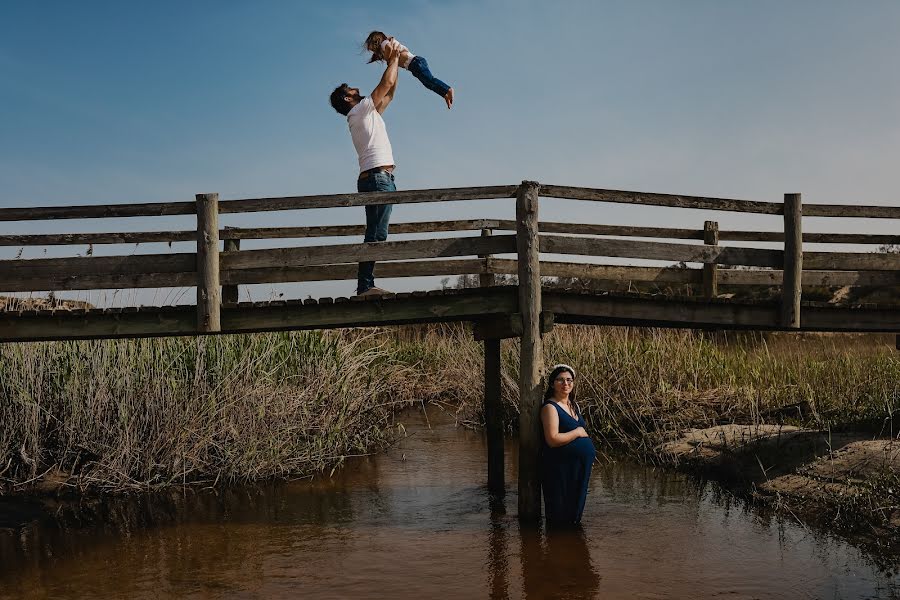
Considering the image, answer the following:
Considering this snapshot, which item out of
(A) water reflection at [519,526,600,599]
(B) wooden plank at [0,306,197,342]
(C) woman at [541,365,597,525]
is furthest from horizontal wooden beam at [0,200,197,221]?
(A) water reflection at [519,526,600,599]

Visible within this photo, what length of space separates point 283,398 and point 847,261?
265 inches

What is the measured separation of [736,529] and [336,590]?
411 cm

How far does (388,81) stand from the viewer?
876cm

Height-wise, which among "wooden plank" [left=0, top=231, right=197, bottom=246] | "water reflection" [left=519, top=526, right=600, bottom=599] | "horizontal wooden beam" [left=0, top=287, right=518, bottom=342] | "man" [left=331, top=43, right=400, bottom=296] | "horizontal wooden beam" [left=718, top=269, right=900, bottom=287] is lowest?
"water reflection" [left=519, top=526, right=600, bottom=599]

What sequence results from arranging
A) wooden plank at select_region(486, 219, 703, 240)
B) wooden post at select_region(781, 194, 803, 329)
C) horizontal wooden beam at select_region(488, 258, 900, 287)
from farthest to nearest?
wooden plank at select_region(486, 219, 703, 240), horizontal wooden beam at select_region(488, 258, 900, 287), wooden post at select_region(781, 194, 803, 329)

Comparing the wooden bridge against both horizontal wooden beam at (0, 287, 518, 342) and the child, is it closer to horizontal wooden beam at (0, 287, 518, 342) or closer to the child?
horizontal wooden beam at (0, 287, 518, 342)

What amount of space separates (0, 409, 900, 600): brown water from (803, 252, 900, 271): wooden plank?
277cm

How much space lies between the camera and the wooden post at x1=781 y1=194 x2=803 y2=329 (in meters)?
9.34

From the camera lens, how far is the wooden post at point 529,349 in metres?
8.78

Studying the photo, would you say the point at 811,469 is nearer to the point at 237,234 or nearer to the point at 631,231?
the point at 631,231

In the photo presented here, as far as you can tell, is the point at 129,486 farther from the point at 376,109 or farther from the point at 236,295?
the point at 376,109

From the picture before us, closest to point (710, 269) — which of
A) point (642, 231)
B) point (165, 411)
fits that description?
point (642, 231)

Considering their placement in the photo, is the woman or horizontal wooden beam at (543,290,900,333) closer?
the woman

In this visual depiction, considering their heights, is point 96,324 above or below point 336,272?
below
